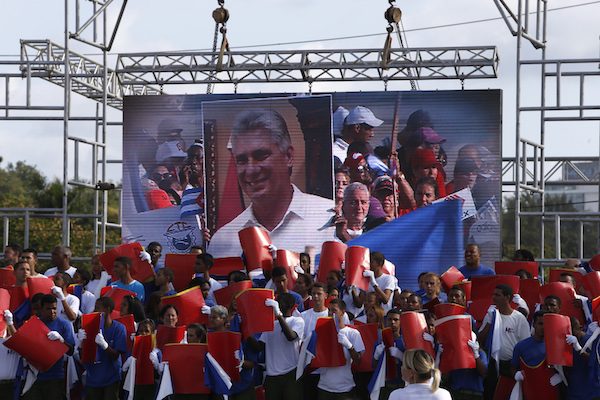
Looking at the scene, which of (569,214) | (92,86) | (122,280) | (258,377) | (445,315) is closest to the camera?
(445,315)

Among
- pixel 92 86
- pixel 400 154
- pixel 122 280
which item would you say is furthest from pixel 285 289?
pixel 92 86

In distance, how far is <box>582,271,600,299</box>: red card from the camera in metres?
14.1

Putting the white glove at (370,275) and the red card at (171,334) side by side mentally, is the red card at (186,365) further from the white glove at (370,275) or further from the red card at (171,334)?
the white glove at (370,275)

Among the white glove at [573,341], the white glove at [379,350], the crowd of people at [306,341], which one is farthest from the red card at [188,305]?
the white glove at [573,341]

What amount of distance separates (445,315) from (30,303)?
14.3 feet

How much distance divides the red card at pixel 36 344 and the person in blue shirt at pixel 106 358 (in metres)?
0.27

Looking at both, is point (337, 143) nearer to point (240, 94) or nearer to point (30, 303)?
point (240, 94)

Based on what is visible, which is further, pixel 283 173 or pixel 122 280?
pixel 283 173

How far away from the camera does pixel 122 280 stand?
48.6 ft

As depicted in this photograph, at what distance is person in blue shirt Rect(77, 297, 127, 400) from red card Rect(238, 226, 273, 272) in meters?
2.79

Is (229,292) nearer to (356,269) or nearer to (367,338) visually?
(356,269)

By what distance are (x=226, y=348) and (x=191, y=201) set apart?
7346 millimetres

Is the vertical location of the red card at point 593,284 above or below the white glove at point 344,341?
above

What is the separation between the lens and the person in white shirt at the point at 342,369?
528 inches
